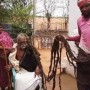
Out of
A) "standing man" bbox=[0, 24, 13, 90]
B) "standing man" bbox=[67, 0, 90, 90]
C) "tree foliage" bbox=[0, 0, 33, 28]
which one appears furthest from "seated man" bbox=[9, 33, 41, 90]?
"tree foliage" bbox=[0, 0, 33, 28]

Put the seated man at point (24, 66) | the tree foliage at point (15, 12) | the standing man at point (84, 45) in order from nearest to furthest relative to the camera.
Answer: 1. the standing man at point (84, 45)
2. the seated man at point (24, 66)
3. the tree foliage at point (15, 12)

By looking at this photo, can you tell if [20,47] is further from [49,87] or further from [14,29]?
[14,29]

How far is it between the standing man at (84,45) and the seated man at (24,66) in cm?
133

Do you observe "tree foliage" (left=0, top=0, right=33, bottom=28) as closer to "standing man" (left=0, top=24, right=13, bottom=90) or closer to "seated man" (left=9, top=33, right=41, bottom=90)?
"standing man" (left=0, top=24, right=13, bottom=90)

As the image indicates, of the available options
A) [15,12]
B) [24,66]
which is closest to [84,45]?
[24,66]

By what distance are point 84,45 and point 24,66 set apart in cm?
174

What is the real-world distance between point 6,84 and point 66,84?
1896 millimetres

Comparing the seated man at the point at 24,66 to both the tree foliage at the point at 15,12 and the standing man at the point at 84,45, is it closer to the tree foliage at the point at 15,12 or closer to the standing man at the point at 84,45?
the standing man at the point at 84,45

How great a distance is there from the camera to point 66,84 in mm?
7680

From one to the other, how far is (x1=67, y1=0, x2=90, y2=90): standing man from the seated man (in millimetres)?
1330

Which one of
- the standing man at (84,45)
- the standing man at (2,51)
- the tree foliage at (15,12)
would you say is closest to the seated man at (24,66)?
the standing man at (2,51)

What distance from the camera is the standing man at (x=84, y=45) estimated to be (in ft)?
12.4

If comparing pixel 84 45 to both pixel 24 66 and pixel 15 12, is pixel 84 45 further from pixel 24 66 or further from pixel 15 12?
pixel 15 12

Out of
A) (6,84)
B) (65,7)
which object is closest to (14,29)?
(6,84)
